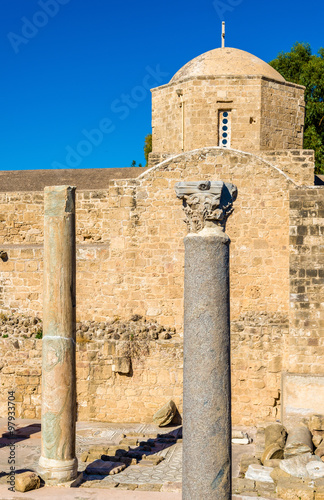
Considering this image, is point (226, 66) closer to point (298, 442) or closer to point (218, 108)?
point (218, 108)

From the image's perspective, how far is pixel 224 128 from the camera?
44.3 feet

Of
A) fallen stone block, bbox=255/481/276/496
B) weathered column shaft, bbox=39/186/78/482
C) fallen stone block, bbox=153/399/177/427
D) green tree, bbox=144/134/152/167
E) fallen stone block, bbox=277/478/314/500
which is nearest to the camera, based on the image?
fallen stone block, bbox=277/478/314/500

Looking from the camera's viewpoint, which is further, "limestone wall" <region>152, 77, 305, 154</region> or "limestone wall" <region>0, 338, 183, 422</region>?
"limestone wall" <region>152, 77, 305, 154</region>

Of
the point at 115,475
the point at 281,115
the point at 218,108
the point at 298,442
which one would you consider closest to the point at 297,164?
the point at 281,115

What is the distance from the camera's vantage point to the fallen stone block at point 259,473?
7984mm

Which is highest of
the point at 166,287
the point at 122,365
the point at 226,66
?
the point at 226,66

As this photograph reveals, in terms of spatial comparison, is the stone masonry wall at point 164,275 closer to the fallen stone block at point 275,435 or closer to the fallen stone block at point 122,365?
the fallen stone block at point 122,365

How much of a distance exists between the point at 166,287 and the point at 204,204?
6397 mm

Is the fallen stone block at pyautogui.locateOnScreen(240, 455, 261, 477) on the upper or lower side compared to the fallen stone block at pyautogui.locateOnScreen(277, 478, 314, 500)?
lower

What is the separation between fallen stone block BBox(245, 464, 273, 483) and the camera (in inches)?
314

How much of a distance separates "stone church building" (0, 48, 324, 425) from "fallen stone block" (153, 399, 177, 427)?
7.9 inches

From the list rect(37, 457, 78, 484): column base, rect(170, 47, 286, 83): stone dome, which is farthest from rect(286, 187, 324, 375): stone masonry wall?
rect(37, 457, 78, 484): column base

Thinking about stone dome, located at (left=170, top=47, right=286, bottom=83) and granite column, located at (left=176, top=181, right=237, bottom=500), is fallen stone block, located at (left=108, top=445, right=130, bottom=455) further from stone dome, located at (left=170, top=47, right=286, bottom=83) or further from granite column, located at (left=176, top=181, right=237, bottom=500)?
stone dome, located at (left=170, top=47, right=286, bottom=83)

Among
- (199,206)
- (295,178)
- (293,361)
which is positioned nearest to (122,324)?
(293,361)
